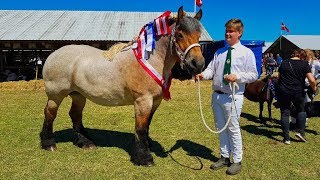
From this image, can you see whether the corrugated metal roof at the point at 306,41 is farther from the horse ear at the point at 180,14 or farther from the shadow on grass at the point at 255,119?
the horse ear at the point at 180,14

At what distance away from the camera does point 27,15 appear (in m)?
26.5

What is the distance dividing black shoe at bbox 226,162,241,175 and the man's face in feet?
6.17

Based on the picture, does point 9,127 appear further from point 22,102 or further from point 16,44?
point 16,44

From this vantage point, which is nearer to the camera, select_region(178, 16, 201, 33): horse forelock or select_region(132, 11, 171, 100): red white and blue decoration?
select_region(178, 16, 201, 33): horse forelock

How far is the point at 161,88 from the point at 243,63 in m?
1.35

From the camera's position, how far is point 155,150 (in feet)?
21.0

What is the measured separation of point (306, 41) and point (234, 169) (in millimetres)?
49065

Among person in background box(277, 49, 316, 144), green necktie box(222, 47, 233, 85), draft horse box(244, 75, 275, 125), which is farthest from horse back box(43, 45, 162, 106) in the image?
draft horse box(244, 75, 275, 125)

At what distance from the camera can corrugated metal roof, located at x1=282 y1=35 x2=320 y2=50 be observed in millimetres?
45384

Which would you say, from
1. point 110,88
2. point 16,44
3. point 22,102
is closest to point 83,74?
point 110,88

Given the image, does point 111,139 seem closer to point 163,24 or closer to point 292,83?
point 163,24

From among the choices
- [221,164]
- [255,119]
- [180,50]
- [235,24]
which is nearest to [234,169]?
[221,164]

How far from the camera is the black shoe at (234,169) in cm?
508

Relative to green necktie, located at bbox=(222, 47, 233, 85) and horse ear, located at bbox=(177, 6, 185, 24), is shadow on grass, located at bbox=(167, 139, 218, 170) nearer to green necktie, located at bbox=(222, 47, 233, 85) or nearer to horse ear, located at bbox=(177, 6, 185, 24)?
green necktie, located at bbox=(222, 47, 233, 85)
